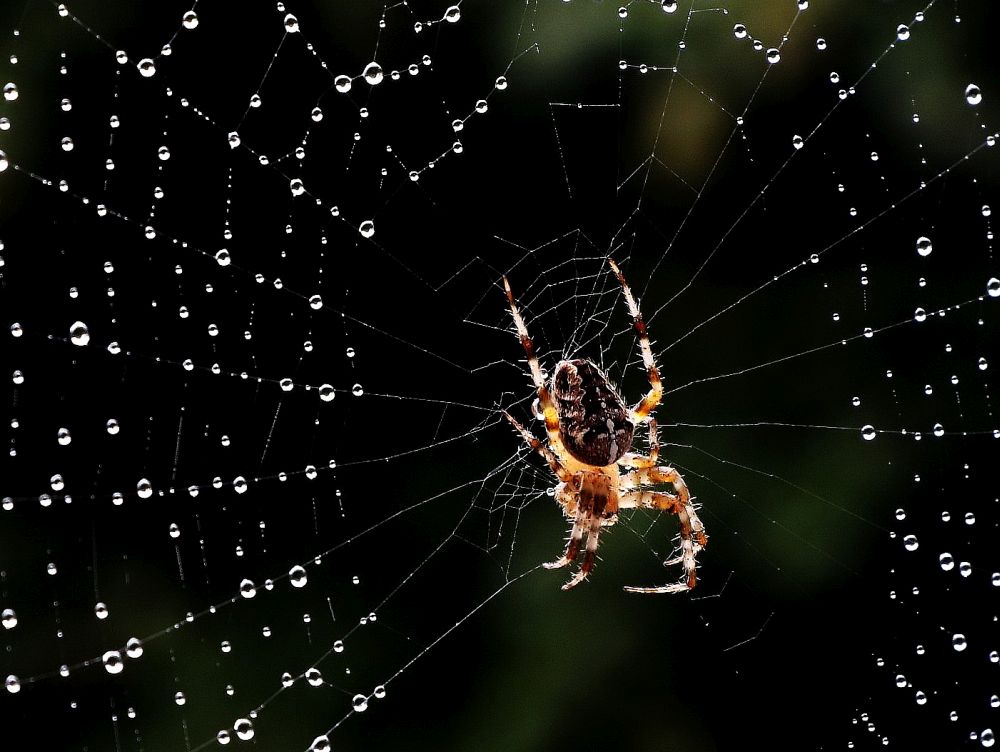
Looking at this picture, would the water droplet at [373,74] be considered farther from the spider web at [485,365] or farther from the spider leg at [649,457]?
the spider leg at [649,457]

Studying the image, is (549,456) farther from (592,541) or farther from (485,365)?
(485,365)

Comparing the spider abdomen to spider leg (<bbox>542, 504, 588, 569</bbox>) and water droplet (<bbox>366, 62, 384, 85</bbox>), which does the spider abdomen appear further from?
water droplet (<bbox>366, 62, 384, 85</bbox>)

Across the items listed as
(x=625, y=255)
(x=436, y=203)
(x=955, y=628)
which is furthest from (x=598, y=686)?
(x=436, y=203)

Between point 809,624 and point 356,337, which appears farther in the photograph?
point 809,624

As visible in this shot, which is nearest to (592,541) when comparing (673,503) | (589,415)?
(673,503)

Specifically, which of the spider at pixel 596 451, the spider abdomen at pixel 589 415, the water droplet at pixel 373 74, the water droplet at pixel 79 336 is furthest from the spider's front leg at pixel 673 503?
the water droplet at pixel 79 336

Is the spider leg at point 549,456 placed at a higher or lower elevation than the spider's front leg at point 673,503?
higher

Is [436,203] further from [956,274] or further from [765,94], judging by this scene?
[956,274]
